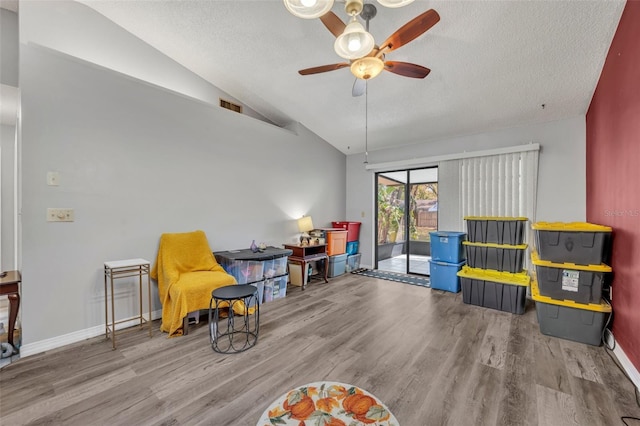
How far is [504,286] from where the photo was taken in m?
3.29

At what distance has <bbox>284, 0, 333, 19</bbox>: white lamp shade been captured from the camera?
163 centimetres

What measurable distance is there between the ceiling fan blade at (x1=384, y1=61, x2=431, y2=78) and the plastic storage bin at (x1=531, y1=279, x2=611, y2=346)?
255cm

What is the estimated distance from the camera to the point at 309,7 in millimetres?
1663

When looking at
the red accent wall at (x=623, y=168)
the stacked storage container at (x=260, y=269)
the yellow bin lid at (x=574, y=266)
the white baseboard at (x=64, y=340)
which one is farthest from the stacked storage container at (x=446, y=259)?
the white baseboard at (x=64, y=340)

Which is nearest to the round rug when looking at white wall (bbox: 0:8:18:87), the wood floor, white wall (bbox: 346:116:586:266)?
the wood floor

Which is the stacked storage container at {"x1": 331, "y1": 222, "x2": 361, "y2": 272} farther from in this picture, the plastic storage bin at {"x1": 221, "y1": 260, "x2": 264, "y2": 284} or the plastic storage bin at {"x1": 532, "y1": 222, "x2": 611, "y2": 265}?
the plastic storage bin at {"x1": 532, "y1": 222, "x2": 611, "y2": 265}

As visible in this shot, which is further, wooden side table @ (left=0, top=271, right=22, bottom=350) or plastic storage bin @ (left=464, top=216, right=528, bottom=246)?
plastic storage bin @ (left=464, top=216, right=528, bottom=246)

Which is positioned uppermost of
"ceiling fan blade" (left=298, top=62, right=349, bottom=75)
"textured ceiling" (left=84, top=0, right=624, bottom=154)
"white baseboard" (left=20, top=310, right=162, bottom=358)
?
"textured ceiling" (left=84, top=0, right=624, bottom=154)

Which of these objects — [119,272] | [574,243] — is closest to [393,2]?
[574,243]

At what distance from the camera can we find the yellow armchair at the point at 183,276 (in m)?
2.64

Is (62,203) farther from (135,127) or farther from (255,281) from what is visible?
(255,281)

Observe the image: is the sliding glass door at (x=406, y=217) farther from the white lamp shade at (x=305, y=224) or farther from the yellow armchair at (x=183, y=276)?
the yellow armchair at (x=183, y=276)

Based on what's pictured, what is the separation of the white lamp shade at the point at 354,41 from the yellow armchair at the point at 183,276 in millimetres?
2503

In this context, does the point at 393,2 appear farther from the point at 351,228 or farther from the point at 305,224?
the point at 351,228
